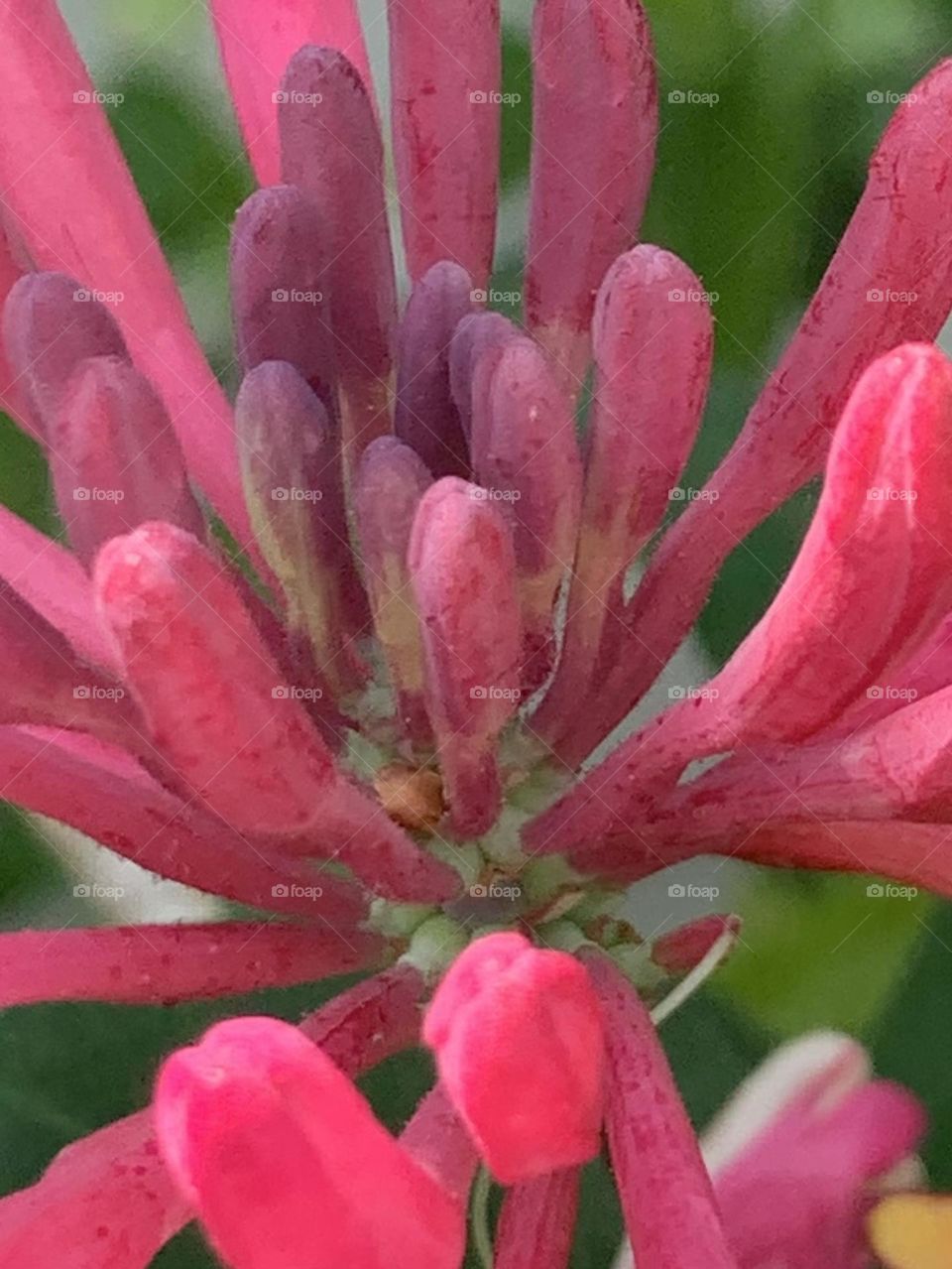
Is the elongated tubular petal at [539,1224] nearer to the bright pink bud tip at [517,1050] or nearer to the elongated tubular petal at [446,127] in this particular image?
the bright pink bud tip at [517,1050]

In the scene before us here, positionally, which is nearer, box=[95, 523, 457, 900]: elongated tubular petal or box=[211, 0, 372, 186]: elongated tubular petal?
box=[95, 523, 457, 900]: elongated tubular petal

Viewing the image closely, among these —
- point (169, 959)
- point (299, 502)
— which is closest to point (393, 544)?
point (299, 502)

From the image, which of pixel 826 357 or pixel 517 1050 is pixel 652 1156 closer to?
pixel 517 1050

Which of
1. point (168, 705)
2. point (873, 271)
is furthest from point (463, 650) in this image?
point (873, 271)

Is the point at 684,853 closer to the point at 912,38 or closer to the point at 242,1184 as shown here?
the point at 242,1184

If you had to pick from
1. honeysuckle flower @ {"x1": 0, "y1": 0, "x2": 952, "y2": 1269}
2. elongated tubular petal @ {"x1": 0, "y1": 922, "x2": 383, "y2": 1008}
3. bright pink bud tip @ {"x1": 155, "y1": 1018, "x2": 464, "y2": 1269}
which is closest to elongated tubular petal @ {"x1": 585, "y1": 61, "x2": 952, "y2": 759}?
honeysuckle flower @ {"x1": 0, "y1": 0, "x2": 952, "y2": 1269}

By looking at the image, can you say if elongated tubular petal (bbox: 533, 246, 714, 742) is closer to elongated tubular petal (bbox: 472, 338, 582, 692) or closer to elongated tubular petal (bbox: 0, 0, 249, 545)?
elongated tubular petal (bbox: 472, 338, 582, 692)
